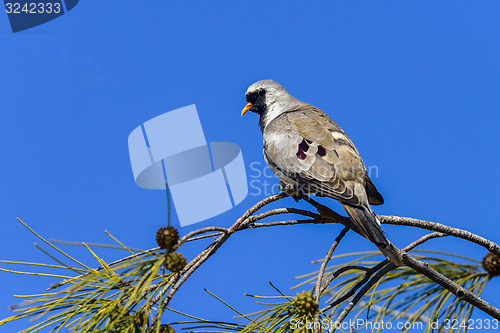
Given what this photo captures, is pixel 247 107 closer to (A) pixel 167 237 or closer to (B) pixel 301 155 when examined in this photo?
(B) pixel 301 155

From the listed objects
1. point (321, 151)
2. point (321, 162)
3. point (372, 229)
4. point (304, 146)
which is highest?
point (304, 146)

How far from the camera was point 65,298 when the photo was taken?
1961 millimetres

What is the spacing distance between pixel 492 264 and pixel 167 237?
191 cm

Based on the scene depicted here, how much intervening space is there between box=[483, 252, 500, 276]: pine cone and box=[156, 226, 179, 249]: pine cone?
1860 mm

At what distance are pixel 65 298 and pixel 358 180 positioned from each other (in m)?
2.06

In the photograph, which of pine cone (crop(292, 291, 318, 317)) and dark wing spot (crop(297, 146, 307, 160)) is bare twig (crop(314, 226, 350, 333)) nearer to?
pine cone (crop(292, 291, 318, 317))

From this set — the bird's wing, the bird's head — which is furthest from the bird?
the bird's head

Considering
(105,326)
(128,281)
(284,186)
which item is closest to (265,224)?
(128,281)

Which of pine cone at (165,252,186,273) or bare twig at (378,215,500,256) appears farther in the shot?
bare twig at (378,215,500,256)

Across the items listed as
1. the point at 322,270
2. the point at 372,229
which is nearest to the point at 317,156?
the point at 372,229

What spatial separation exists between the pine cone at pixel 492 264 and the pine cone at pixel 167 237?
186cm

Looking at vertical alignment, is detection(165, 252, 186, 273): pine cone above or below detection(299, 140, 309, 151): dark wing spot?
below

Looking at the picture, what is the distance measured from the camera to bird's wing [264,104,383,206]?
3.35 metres

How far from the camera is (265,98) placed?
16.9 ft
